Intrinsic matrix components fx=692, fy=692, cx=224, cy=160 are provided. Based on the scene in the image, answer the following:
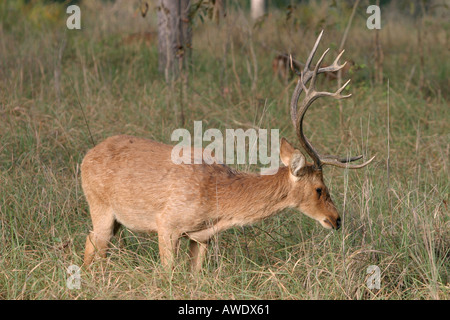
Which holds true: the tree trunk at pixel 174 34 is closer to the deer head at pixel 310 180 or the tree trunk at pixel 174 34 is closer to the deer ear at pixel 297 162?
the deer head at pixel 310 180

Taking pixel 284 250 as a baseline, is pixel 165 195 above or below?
above

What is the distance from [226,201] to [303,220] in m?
0.96

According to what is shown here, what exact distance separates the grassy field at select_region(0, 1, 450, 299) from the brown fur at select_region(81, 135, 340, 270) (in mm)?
142

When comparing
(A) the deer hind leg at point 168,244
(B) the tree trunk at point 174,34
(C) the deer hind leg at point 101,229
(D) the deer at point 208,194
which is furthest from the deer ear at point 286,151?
(B) the tree trunk at point 174,34

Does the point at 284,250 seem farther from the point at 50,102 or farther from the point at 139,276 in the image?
the point at 50,102

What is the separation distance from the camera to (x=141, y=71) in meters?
8.64

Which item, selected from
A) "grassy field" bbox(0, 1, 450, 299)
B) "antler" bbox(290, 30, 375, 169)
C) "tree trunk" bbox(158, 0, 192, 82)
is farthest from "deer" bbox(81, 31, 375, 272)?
"tree trunk" bbox(158, 0, 192, 82)

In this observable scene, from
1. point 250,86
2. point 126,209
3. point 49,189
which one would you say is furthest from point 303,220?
point 250,86

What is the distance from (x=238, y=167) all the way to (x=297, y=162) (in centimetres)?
160

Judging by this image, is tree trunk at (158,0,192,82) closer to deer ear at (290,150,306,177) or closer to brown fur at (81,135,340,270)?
brown fur at (81,135,340,270)

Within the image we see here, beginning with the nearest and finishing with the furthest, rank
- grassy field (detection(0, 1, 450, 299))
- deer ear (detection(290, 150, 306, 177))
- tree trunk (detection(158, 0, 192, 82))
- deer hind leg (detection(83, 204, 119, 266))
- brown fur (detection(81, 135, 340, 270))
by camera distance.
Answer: grassy field (detection(0, 1, 450, 299)) < deer ear (detection(290, 150, 306, 177)) < brown fur (detection(81, 135, 340, 270)) < deer hind leg (detection(83, 204, 119, 266)) < tree trunk (detection(158, 0, 192, 82))

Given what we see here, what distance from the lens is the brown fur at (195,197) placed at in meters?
4.54

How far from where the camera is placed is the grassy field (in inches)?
169
